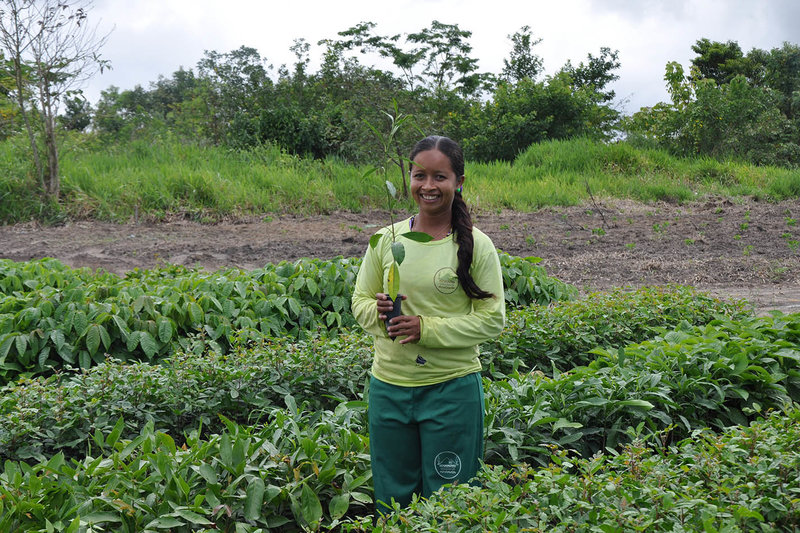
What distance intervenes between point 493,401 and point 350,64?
53.6ft

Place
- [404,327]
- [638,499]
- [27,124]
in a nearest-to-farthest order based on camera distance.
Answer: [638,499]
[404,327]
[27,124]

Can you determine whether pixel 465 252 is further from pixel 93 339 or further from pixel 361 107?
pixel 361 107

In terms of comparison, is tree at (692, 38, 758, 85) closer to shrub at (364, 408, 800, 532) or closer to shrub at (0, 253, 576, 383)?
shrub at (0, 253, 576, 383)

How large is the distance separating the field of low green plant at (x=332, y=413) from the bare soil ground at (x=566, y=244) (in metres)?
1.82

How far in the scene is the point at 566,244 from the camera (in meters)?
9.73

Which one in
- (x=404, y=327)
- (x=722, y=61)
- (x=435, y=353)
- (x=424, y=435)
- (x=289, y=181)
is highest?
(x=722, y=61)

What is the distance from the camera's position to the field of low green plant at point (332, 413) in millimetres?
2152

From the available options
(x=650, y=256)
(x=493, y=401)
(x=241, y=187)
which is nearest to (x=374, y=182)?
(x=241, y=187)

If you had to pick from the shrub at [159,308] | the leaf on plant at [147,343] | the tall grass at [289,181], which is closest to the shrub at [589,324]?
the shrub at [159,308]

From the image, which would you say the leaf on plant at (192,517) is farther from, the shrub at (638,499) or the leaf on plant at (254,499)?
the shrub at (638,499)

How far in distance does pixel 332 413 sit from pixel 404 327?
3.10 feet

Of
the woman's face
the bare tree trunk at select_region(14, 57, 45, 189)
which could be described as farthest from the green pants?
the bare tree trunk at select_region(14, 57, 45, 189)

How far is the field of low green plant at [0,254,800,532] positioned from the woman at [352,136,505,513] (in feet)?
0.54

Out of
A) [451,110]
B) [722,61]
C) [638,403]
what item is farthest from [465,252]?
[722,61]
